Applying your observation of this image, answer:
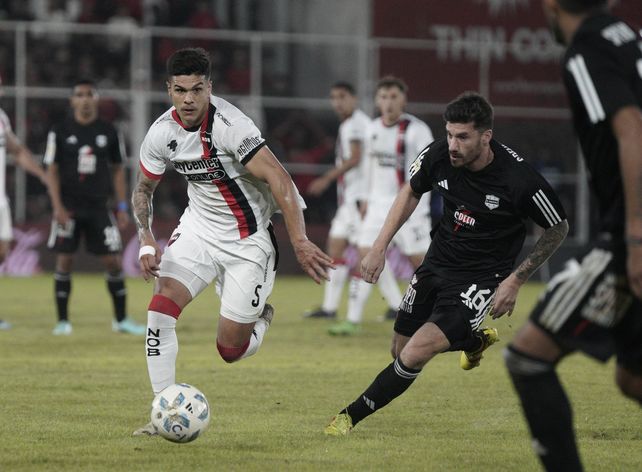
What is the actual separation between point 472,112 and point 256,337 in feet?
6.76

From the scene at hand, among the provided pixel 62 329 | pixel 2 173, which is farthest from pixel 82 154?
pixel 62 329

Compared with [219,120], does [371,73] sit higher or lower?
lower

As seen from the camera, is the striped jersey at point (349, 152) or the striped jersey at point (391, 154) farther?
the striped jersey at point (349, 152)

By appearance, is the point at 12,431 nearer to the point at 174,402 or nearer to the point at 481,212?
the point at 174,402

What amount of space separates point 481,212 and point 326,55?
618 inches

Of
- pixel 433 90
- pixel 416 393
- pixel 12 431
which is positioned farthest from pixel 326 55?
pixel 12 431

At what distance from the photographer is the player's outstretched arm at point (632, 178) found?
4.17 m

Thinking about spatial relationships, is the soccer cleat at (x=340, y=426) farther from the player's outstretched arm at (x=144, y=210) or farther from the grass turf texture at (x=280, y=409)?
the player's outstretched arm at (x=144, y=210)

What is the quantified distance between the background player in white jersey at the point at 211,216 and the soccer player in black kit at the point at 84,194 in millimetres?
4653

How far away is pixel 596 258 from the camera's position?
445 cm

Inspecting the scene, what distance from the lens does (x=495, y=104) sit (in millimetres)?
23516

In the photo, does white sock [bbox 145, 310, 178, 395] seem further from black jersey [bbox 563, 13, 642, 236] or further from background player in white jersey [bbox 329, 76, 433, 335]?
background player in white jersey [bbox 329, 76, 433, 335]

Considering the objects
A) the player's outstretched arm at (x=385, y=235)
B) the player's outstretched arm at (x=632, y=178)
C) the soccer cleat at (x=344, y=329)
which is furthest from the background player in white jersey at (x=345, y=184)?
the player's outstretched arm at (x=632, y=178)

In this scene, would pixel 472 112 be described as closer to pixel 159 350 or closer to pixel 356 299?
pixel 159 350
